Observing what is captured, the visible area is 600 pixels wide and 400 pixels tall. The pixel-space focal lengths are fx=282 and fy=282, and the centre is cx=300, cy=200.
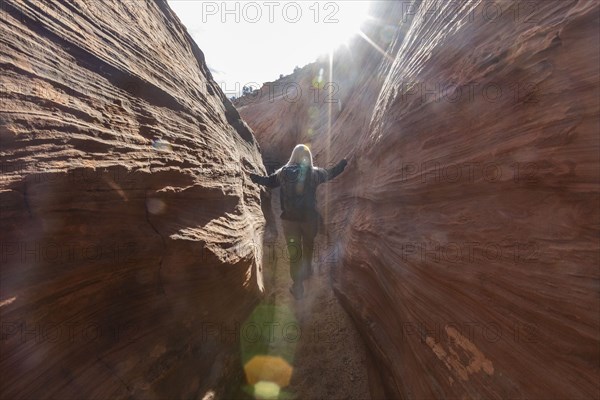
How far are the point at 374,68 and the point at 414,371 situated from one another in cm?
917

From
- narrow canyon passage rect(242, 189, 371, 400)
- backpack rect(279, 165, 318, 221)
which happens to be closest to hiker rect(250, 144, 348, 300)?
backpack rect(279, 165, 318, 221)

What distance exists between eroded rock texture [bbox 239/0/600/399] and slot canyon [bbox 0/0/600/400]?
19 millimetres

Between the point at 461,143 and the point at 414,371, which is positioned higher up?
the point at 461,143

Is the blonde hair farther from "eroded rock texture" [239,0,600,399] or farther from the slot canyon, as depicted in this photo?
"eroded rock texture" [239,0,600,399]

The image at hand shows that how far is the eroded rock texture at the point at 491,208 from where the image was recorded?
7.25 feet

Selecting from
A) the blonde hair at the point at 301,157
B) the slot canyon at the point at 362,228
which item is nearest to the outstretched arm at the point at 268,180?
the blonde hair at the point at 301,157

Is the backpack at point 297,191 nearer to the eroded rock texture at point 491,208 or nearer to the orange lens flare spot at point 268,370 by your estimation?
the eroded rock texture at point 491,208

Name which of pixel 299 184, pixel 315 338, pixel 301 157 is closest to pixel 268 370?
pixel 315 338

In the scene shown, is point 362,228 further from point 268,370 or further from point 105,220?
point 105,220

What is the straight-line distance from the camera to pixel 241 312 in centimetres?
554

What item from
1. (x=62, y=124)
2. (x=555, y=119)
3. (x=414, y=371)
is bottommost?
(x=414, y=371)

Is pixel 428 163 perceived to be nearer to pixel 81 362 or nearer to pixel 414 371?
pixel 414 371

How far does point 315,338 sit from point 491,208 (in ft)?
15.2

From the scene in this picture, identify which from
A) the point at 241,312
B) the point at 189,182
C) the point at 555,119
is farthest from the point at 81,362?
the point at 555,119
